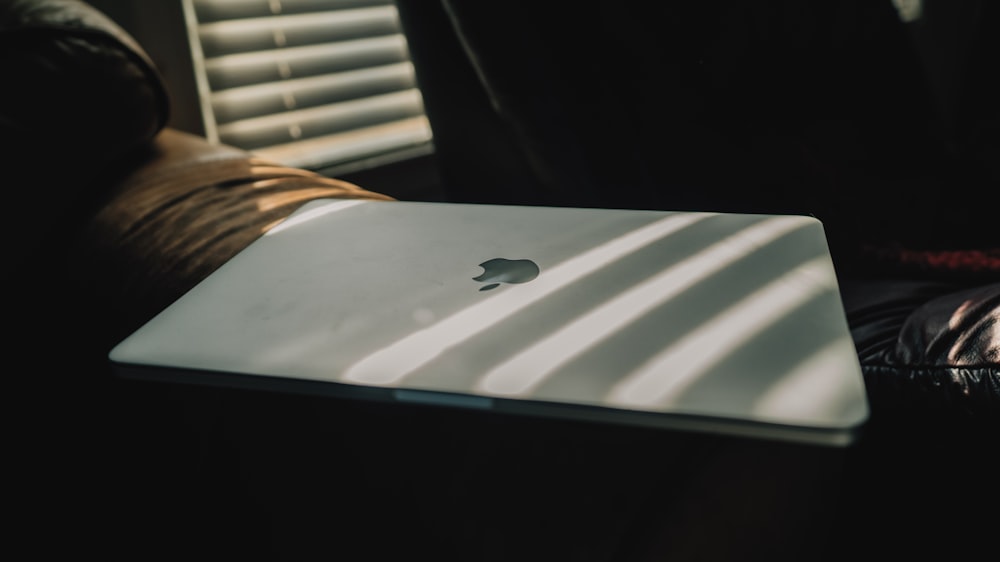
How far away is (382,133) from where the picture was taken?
1.57 meters

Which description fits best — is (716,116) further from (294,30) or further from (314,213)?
(294,30)

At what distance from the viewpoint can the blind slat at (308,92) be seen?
137cm

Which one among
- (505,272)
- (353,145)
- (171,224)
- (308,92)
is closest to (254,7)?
(308,92)

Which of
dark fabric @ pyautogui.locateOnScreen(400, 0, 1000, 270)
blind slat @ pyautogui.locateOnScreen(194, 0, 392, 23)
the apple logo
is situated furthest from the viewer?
blind slat @ pyautogui.locateOnScreen(194, 0, 392, 23)

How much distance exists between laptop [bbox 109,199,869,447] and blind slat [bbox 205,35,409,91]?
33.0 inches

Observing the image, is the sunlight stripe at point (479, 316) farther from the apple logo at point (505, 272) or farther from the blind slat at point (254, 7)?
the blind slat at point (254, 7)

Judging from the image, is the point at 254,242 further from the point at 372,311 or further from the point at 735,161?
the point at 735,161

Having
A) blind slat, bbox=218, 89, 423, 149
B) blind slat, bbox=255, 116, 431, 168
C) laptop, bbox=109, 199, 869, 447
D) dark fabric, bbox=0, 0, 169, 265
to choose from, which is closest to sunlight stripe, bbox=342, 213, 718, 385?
laptop, bbox=109, 199, 869, 447

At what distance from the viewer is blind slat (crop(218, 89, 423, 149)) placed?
1395mm

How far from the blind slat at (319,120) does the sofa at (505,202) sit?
0.47m

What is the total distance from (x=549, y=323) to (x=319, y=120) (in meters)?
1.14

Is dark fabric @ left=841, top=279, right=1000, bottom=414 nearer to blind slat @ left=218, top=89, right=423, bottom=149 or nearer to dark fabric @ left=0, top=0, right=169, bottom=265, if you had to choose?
dark fabric @ left=0, top=0, right=169, bottom=265

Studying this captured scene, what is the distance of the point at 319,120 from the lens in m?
1.47

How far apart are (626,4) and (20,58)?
771 millimetres
